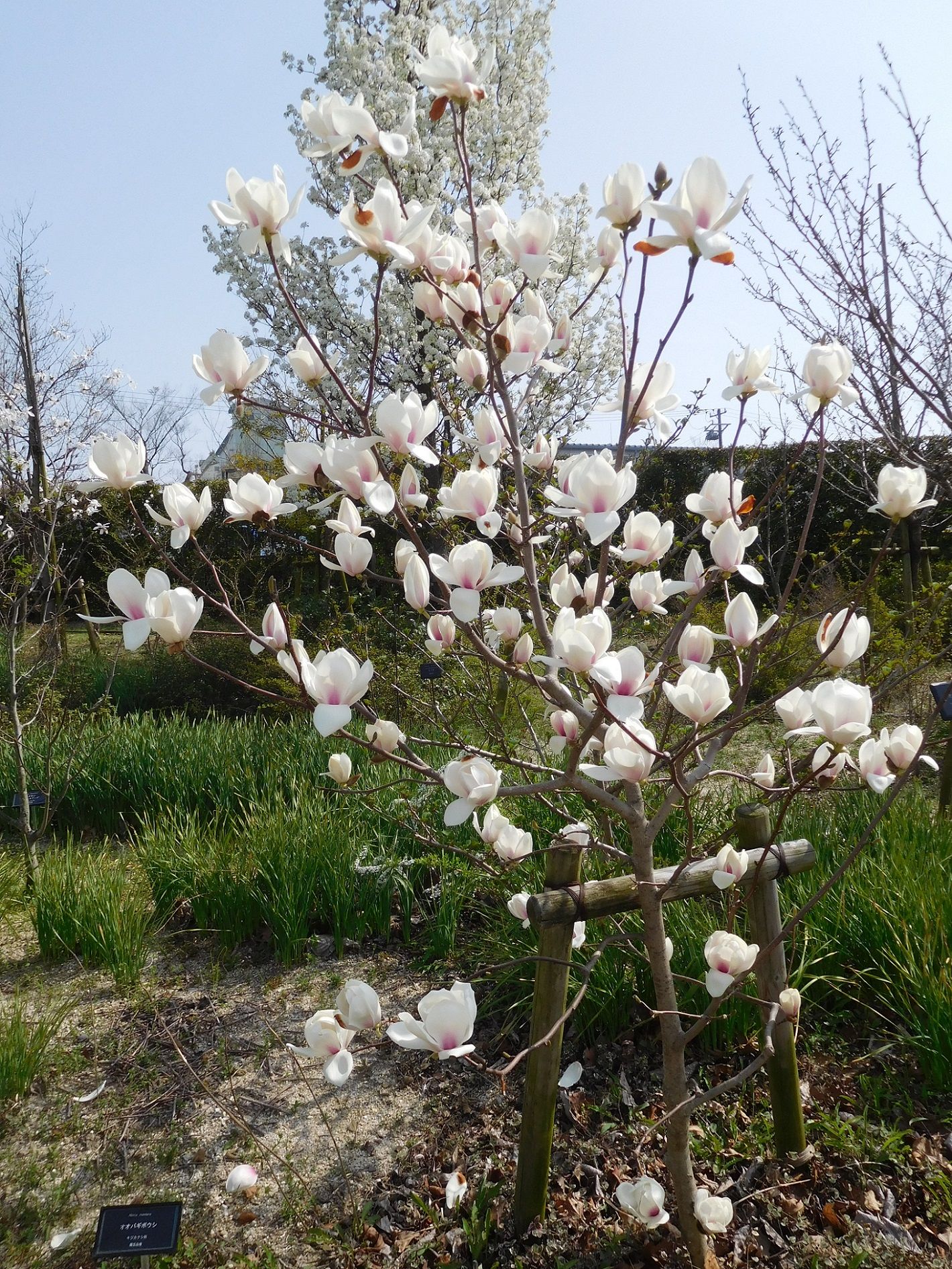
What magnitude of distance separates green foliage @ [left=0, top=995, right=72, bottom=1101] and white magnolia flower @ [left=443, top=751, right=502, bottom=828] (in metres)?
1.69

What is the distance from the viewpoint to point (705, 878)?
65.1 inches

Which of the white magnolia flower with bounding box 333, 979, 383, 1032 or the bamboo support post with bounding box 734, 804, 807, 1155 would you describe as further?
the bamboo support post with bounding box 734, 804, 807, 1155

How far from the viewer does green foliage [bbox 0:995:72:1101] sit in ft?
6.77

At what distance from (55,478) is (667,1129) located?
6.96m

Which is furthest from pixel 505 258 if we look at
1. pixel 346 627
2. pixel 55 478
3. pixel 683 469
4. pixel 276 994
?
pixel 276 994

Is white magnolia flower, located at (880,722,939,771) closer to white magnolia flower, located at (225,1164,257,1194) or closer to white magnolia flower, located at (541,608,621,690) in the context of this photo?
white magnolia flower, located at (541,608,621,690)

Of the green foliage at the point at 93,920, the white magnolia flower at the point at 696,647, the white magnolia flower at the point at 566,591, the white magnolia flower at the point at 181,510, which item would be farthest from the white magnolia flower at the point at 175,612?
the green foliage at the point at 93,920

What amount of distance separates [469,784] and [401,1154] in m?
1.33

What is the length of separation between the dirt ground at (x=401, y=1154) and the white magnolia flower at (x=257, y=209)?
6.27 ft

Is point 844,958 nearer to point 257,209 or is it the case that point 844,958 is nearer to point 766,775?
point 766,775

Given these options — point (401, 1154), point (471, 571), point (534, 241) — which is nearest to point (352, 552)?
point (471, 571)

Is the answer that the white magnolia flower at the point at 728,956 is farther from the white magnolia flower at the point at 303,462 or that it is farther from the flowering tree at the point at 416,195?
the flowering tree at the point at 416,195

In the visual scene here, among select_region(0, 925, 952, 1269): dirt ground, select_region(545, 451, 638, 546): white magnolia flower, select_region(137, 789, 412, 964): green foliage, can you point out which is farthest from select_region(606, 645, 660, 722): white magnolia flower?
select_region(137, 789, 412, 964): green foliage

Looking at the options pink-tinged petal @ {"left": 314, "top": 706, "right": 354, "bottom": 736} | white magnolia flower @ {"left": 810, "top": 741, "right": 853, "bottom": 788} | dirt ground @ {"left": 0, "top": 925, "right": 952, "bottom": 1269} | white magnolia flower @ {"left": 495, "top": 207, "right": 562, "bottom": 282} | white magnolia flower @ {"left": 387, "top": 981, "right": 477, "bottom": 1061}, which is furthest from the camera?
dirt ground @ {"left": 0, "top": 925, "right": 952, "bottom": 1269}
